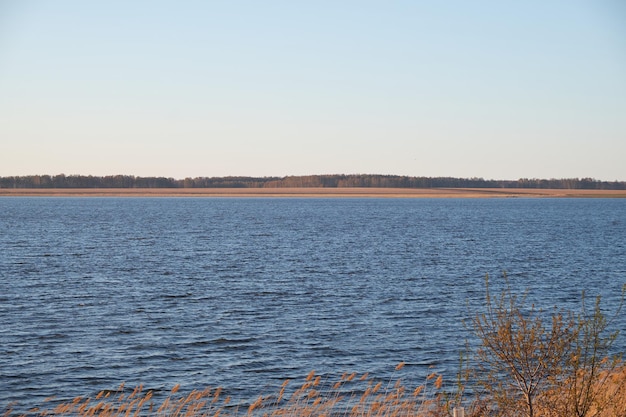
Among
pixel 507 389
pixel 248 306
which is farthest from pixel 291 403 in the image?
pixel 248 306

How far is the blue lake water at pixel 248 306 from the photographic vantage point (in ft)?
65.6

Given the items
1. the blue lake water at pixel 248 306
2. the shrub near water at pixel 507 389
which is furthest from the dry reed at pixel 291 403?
the blue lake water at pixel 248 306

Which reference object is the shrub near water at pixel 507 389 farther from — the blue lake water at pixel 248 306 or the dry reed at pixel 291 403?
the blue lake water at pixel 248 306

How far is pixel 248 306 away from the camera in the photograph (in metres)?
30.0

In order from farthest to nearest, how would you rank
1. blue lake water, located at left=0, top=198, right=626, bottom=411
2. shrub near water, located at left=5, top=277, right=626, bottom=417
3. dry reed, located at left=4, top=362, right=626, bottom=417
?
1. blue lake water, located at left=0, top=198, right=626, bottom=411
2. dry reed, located at left=4, top=362, right=626, bottom=417
3. shrub near water, located at left=5, top=277, right=626, bottom=417

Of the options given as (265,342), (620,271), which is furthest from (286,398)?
(620,271)

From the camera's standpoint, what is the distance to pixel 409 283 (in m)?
37.3

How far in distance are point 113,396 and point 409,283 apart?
2223 cm

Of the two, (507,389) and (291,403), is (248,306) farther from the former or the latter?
(507,389)

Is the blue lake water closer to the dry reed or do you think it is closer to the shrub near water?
the dry reed

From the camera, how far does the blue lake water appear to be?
2000 centimetres

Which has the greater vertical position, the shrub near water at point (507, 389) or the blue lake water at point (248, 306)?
the shrub near water at point (507, 389)

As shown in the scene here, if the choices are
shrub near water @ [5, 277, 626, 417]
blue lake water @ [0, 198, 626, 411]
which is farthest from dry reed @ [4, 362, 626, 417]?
blue lake water @ [0, 198, 626, 411]

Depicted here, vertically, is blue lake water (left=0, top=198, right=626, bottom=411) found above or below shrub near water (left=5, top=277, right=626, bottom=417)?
below
